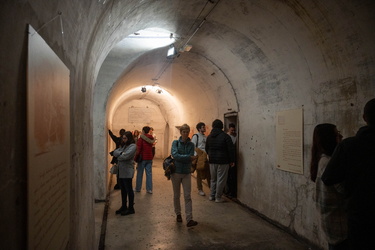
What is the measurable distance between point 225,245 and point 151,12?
4.04m

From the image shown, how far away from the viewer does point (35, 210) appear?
1.10 metres

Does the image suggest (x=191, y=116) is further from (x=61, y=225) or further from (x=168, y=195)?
(x=61, y=225)

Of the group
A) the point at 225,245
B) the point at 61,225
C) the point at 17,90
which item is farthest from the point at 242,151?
the point at 17,90

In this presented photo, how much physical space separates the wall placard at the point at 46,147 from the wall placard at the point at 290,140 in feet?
13.2

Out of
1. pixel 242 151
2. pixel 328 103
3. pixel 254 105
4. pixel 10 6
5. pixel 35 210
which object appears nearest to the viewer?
pixel 10 6

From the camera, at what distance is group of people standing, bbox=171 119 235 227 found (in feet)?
16.8

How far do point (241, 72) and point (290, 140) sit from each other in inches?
92.4

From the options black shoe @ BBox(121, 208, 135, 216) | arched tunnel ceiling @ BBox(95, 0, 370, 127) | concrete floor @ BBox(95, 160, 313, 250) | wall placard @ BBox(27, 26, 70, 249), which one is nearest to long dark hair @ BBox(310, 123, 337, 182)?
arched tunnel ceiling @ BBox(95, 0, 370, 127)

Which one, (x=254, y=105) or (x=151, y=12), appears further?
(x=254, y=105)

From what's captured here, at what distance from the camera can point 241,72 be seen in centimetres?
658

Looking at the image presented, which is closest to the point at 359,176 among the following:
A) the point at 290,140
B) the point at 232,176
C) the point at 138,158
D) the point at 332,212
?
the point at 332,212

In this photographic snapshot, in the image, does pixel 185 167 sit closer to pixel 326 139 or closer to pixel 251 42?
pixel 251 42

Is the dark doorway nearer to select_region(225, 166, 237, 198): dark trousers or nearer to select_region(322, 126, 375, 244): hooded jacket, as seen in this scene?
select_region(225, 166, 237, 198): dark trousers

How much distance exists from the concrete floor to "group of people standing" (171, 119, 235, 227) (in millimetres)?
408
